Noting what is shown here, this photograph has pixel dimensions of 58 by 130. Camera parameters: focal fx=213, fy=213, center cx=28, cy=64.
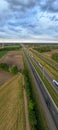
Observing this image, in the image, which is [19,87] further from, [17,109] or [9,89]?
[17,109]

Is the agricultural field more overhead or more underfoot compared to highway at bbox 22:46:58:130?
more underfoot

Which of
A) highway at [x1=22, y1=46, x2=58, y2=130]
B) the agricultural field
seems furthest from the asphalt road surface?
the agricultural field

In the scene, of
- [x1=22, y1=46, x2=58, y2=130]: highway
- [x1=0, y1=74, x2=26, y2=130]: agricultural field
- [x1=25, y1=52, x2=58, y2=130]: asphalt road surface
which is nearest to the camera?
[x1=22, y1=46, x2=58, y2=130]: highway

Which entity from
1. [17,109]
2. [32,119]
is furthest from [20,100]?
[32,119]

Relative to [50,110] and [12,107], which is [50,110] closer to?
[50,110]

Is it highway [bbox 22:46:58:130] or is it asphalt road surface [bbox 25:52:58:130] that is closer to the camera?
A: highway [bbox 22:46:58:130]

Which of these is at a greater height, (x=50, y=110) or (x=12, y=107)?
(x=50, y=110)

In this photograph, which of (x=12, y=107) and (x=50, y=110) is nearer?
(x=50, y=110)

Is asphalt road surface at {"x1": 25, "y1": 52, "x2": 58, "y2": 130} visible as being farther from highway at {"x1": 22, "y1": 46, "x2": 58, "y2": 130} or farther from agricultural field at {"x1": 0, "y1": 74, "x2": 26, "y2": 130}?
agricultural field at {"x1": 0, "y1": 74, "x2": 26, "y2": 130}

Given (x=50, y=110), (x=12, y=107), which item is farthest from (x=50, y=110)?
(x=12, y=107)
